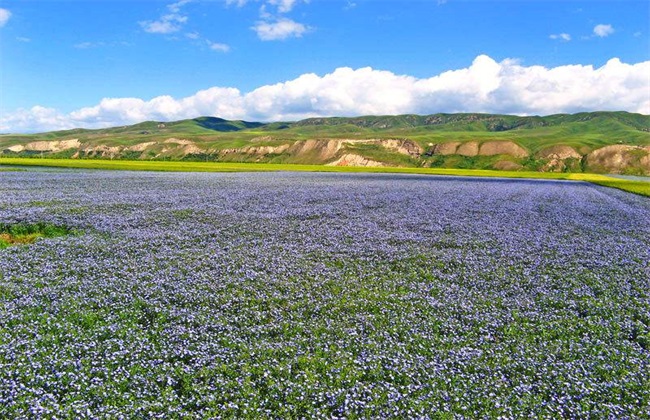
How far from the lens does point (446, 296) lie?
1302 cm

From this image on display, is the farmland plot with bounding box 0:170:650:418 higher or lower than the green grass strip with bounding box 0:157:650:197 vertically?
lower

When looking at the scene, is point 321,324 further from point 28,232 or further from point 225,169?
point 225,169

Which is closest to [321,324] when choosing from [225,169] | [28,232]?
[28,232]

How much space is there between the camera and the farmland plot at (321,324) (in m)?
7.61

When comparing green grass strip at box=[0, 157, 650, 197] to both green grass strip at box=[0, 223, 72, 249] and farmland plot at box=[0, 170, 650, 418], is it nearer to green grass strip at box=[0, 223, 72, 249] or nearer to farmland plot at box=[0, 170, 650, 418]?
green grass strip at box=[0, 223, 72, 249]

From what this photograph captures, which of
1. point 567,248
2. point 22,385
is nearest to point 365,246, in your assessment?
point 567,248

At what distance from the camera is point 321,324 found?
10.6m

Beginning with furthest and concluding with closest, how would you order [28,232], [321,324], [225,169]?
1. [225,169]
2. [28,232]
3. [321,324]

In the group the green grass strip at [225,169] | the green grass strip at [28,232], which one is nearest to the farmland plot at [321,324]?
the green grass strip at [28,232]

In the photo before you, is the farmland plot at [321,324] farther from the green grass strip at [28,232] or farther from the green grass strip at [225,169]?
the green grass strip at [225,169]

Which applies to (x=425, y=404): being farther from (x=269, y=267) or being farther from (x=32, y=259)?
(x=32, y=259)

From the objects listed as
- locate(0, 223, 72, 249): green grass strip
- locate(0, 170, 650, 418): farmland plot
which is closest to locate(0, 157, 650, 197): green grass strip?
locate(0, 223, 72, 249): green grass strip

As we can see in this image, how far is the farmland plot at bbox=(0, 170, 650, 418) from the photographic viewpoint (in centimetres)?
761

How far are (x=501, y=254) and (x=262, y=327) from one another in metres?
11.8
